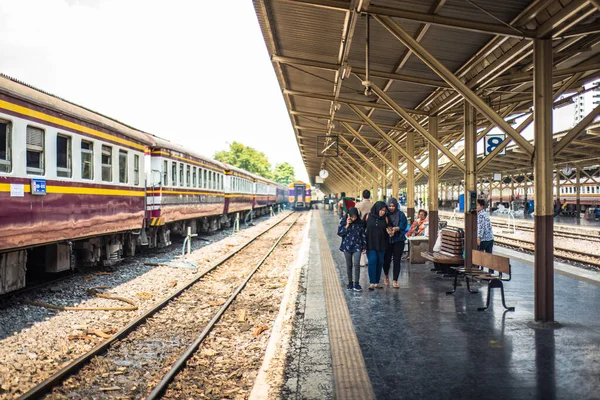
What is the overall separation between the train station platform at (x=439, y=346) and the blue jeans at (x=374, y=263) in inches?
10.2

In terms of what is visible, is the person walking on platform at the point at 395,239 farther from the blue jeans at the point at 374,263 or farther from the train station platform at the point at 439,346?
the train station platform at the point at 439,346

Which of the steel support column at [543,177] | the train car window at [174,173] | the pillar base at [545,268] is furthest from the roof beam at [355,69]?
the train car window at [174,173]

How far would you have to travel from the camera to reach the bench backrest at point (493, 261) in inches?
284

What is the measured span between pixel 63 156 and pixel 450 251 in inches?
284

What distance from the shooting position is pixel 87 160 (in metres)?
10.1

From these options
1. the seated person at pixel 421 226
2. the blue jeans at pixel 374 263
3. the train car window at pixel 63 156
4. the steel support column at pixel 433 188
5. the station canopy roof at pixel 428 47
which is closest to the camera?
the station canopy roof at pixel 428 47

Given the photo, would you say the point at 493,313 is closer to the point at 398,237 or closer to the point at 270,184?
the point at 398,237

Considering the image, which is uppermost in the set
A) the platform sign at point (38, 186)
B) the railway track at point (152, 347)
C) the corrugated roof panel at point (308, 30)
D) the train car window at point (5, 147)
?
the corrugated roof panel at point (308, 30)

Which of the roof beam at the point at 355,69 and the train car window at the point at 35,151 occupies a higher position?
the roof beam at the point at 355,69

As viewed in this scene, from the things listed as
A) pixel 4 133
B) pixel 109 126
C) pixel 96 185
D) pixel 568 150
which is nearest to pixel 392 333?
pixel 4 133

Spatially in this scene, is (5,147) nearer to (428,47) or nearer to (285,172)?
(428,47)

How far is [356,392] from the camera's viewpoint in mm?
4418

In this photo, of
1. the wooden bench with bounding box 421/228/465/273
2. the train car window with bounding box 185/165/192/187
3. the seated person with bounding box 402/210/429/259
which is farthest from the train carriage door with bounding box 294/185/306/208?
the wooden bench with bounding box 421/228/465/273

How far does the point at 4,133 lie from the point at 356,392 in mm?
6071
